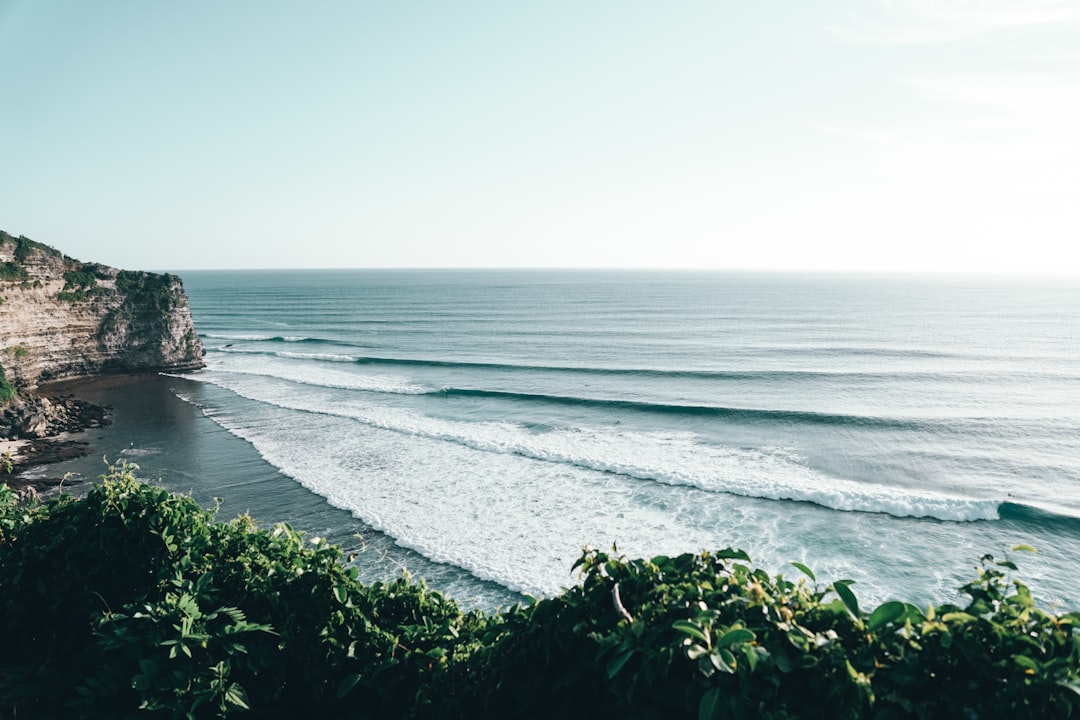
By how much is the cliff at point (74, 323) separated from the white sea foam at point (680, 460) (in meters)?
18.6

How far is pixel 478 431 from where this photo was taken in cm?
3053

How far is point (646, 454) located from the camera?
87.3ft

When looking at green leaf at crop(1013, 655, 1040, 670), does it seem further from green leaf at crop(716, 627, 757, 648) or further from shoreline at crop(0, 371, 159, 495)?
shoreline at crop(0, 371, 159, 495)

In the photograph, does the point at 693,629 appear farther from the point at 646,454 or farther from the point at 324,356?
the point at 324,356

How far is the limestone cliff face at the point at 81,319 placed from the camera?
3756 centimetres

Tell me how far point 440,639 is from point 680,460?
22.2 meters

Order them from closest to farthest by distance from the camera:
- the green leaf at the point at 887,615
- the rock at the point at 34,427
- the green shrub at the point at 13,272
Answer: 1. the green leaf at the point at 887,615
2. the rock at the point at 34,427
3. the green shrub at the point at 13,272

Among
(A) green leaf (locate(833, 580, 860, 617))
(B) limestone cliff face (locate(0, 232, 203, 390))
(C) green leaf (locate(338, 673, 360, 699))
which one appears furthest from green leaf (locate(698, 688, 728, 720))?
(B) limestone cliff face (locate(0, 232, 203, 390))

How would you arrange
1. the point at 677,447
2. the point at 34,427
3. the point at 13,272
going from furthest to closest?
the point at 13,272 < the point at 34,427 < the point at 677,447

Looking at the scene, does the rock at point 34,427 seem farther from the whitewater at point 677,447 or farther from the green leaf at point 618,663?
the green leaf at point 618,663

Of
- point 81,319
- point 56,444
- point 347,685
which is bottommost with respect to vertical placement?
point 56,444

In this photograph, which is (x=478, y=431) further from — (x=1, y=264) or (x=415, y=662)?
(x=1, y=264)

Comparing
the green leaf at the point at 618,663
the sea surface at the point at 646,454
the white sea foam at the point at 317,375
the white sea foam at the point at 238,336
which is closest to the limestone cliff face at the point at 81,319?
the white sea foam at the point at 317,375

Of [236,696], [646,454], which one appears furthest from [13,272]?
[236,696]
